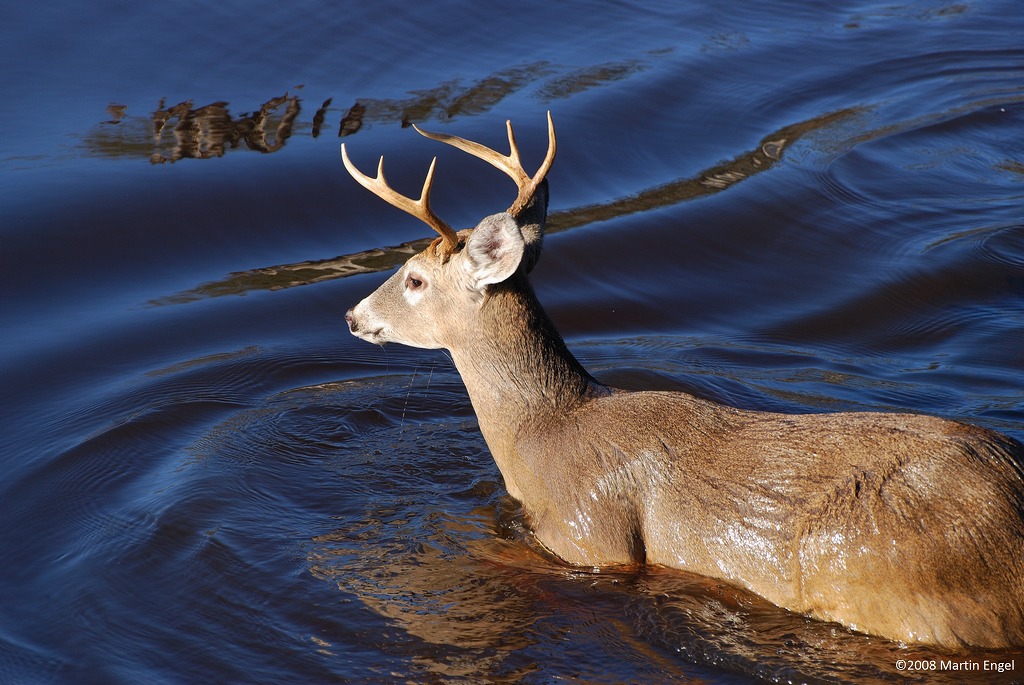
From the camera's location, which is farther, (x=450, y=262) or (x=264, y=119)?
(x=264, y=119)

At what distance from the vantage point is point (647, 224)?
37.0 feet

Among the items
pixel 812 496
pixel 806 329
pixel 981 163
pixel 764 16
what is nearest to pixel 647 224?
pixel 806 329

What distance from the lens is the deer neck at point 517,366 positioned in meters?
6.83

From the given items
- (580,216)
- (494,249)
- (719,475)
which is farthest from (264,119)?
(719,475)

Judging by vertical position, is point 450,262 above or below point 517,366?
above

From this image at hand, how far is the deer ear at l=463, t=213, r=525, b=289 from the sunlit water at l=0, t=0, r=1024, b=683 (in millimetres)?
1500

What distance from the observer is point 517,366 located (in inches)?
271

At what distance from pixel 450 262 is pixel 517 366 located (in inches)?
27.0

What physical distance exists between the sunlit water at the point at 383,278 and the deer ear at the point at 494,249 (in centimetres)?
150

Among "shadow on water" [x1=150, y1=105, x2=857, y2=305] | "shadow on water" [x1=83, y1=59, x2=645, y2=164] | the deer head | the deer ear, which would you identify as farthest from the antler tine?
"shadow on water" [x1=83, y1=59, x2=645, y2=164]

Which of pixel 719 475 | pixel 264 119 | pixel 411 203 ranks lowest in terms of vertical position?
pixel 719 475

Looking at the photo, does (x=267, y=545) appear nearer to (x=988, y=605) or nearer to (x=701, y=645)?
(x=701, y=645)

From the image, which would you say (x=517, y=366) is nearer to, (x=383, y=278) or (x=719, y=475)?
(x=719, y=475)

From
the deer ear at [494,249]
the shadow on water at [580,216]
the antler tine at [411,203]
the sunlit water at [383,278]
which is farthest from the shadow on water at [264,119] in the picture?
the deer ear at [494,249]
